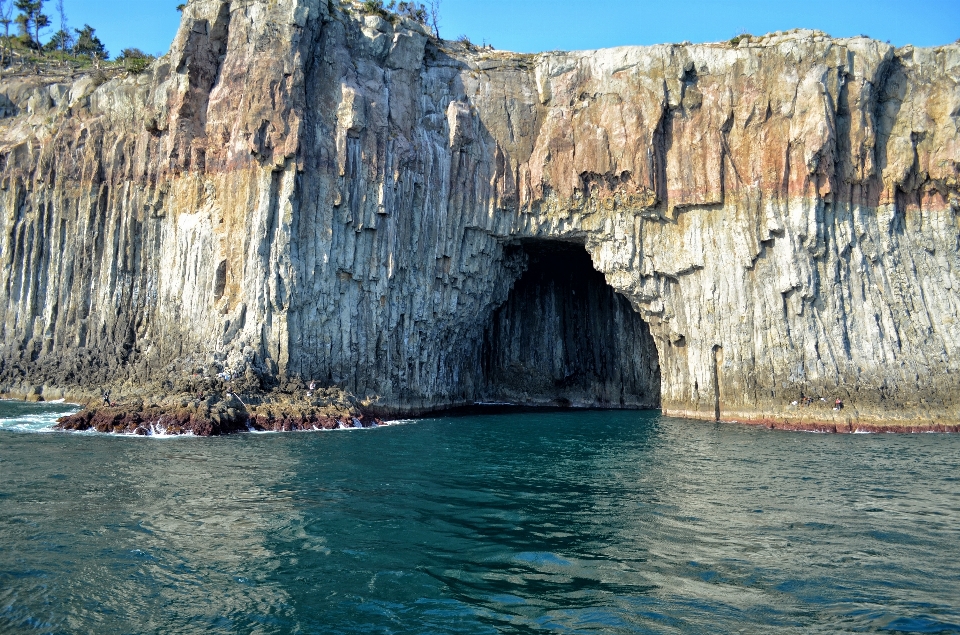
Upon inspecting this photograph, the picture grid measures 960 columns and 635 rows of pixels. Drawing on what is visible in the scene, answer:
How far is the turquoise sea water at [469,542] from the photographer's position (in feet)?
28.7

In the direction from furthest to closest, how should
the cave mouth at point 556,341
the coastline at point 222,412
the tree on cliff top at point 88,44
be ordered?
the tree on cliff top at point 88,44
the cave mouth at point 556,341
the coastline at point 222,412

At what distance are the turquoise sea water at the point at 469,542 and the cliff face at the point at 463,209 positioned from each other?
11.5 metres

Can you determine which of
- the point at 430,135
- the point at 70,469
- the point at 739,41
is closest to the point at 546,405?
the point at 430,135

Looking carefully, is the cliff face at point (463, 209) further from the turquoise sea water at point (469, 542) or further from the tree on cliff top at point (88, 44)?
the tree on cliff top at point (88, 44)

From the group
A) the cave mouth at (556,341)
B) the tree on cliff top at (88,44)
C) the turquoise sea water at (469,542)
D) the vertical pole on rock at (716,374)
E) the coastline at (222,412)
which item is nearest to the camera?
the turquoise sea water at (469,542)

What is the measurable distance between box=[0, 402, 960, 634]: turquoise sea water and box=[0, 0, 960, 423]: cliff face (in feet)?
37.8

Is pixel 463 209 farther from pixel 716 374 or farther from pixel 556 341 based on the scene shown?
pixel 716 374

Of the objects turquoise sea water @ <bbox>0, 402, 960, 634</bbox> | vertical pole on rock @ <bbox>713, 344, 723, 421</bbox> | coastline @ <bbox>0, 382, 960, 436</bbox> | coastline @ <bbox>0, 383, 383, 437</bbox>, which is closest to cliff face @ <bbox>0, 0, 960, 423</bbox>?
vertical pole on rock @ <bbox>713, 344, 723, 421</bbox>

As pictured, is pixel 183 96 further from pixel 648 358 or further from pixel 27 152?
pixel 648 358

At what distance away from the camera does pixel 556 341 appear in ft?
144

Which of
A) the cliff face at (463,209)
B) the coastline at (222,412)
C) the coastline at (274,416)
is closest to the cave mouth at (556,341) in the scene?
the cliff face at (463,209)

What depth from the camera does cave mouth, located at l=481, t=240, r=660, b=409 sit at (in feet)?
141

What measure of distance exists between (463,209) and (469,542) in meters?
26.1

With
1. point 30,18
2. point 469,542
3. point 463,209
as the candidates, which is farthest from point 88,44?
point 469,542
